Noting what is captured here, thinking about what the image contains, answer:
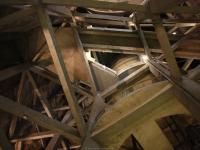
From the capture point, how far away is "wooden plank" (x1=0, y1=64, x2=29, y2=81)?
6080 mm

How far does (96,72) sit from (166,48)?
2.72 m

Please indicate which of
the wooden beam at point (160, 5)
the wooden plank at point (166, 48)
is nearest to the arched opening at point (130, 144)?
the wooden plank at point (166, 48)

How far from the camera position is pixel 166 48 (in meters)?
4.62

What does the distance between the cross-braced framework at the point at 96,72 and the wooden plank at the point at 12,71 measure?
0.02 m

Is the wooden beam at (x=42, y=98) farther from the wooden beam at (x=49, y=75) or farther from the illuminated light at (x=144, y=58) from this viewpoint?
the illuminated light at (x=144, y=58)

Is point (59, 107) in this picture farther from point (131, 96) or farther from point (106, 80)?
point (131, 96)

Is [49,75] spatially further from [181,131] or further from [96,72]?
[181,131]

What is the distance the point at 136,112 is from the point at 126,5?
182 cm

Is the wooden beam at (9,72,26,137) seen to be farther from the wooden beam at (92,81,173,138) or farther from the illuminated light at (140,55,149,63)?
the illuminated light at (140,55,149,63)

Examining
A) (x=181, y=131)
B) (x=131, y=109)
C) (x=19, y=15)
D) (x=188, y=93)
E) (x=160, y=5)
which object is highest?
(x=19, y=15)

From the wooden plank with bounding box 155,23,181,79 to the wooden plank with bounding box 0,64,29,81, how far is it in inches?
139

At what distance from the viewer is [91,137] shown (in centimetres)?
446

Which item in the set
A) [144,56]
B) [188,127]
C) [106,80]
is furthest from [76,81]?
[188,127]

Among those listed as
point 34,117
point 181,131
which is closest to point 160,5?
point 34,117
